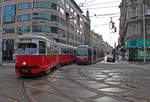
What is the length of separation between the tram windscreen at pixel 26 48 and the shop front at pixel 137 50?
26.2 m

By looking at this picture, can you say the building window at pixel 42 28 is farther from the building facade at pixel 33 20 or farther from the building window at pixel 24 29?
the building window at pixel 24 29

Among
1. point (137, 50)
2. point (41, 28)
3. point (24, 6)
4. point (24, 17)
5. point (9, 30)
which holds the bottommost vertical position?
point (137, 50)

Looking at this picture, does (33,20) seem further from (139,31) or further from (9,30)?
(139,31)

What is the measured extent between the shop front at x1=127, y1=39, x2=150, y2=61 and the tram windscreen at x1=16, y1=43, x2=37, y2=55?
26205 millimetres

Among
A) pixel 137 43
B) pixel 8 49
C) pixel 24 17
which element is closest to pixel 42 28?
pixel 24 17

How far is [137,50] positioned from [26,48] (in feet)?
88.5

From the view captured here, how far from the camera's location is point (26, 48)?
32.4 feet

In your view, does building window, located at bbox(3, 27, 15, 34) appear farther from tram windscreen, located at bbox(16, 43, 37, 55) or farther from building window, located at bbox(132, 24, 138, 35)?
tram windscreen, located at bbox(16, 43, 37, 55)

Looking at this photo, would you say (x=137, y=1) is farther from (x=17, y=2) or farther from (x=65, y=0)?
(x=17, y=2)

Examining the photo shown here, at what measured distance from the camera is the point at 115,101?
5586mm

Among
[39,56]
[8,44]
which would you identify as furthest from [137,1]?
[8,44]

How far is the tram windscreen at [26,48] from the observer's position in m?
9.80

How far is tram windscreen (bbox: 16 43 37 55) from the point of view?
9.80 meters

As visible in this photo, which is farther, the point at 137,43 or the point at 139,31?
the point at 137,43
